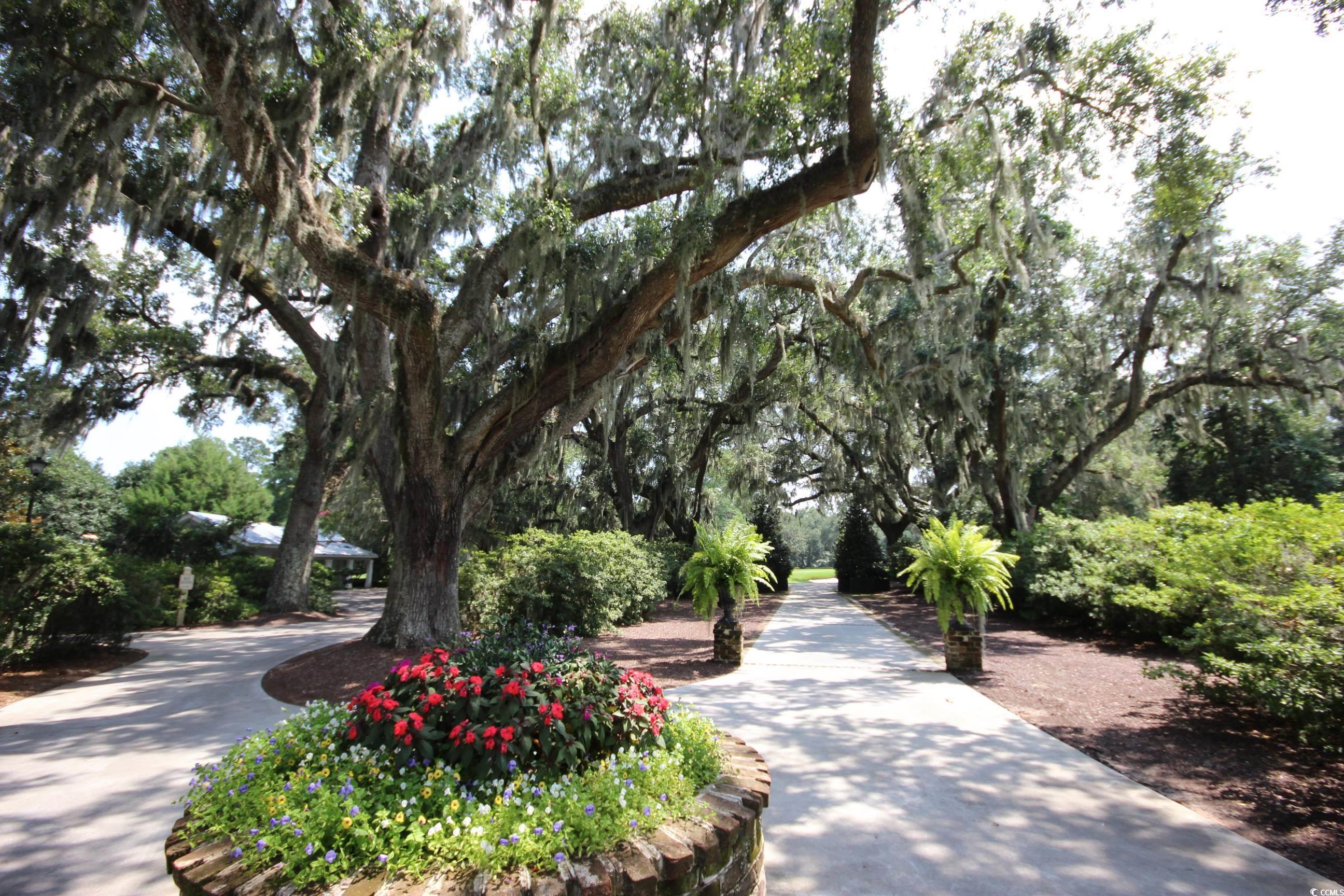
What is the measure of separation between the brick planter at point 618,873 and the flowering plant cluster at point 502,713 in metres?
A: 0.54

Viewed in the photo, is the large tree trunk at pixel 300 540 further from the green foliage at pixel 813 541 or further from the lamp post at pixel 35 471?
the green foliage at pixel 813 541

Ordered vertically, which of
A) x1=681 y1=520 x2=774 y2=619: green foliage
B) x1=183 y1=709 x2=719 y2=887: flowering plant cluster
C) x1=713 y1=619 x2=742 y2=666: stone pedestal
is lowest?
x1=713 y1=619 x2=742 y2=666: stone pedestal

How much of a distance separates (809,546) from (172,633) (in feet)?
273

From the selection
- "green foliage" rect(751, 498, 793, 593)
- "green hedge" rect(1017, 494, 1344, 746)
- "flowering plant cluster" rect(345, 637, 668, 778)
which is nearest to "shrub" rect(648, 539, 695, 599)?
"green foliage" rect(751, 498, 793, 593)

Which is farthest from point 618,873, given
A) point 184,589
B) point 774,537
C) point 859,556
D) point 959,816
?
point 774,537

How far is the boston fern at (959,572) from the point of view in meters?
8.09

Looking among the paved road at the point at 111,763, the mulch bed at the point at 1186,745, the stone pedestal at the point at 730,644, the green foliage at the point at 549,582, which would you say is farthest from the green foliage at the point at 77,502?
the mulch bed at the point at 1186,745

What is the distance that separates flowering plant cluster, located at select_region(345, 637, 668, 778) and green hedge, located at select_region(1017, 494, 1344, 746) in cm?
450

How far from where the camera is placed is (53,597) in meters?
8.16

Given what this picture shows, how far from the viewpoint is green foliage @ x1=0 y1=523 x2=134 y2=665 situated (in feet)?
25.5

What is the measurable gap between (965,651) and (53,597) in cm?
1134

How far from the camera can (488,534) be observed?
76.8 ft

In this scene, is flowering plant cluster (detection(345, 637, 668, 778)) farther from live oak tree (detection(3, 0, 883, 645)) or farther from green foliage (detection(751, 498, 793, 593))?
green foliage (detection(751, 498, 793, 593))

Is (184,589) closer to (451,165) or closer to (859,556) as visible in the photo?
(451,165)
